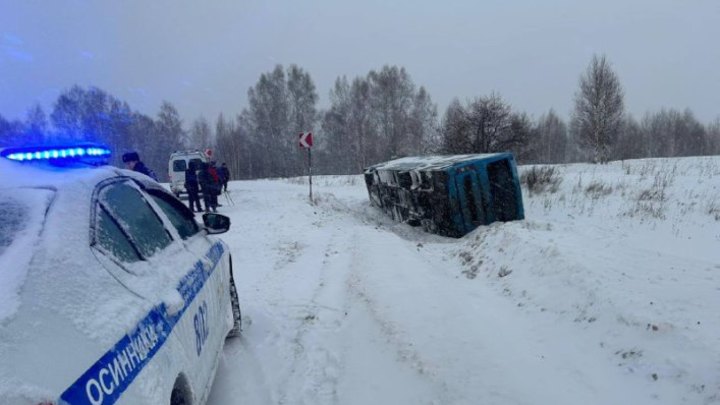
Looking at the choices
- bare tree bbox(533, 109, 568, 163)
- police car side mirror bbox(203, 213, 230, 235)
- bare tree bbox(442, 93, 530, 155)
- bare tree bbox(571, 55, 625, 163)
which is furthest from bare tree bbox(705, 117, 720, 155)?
police car side mirror bbox(203, 213, 230, 235)

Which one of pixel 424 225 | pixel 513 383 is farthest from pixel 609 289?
pixel 424 225

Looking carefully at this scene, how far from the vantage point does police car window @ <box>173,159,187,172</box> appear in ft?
69.9

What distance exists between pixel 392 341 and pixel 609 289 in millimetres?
2246

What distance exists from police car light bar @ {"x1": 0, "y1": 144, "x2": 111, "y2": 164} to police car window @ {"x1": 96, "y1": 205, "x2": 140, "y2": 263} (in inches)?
17.6

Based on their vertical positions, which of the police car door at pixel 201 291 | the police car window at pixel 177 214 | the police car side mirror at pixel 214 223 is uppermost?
the police car window at pixel 177 214

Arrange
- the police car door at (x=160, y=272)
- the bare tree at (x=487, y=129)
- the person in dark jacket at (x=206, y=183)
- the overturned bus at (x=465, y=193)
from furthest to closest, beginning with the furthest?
the bare tree at (x=487, y=129) < the person in dark jacket at (x=206, y=183) < the overturned bus at (x=465, y=193) < the police car door at (x=160, y=272)

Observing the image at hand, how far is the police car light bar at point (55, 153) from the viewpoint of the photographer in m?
2.31

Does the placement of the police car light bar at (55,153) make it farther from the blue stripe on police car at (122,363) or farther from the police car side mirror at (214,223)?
the police car side mirror at (214,223)

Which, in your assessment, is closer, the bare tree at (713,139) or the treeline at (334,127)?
the treeline at (334,127)

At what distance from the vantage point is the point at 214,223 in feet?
14.0

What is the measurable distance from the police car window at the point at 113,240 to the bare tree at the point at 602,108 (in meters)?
40.7

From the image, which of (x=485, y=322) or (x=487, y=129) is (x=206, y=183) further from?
(x=485, y=322)

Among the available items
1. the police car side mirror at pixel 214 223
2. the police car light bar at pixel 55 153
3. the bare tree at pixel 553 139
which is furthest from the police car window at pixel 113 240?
the bare tree at pixel 553 139

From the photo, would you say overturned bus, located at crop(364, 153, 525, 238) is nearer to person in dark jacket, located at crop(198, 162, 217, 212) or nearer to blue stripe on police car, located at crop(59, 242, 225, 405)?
person in dark jacket, located at crop(198, 162, 217, 212)
